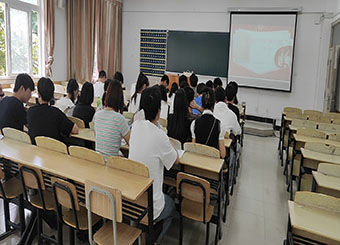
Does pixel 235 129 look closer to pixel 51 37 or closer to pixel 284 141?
pixel 284 141

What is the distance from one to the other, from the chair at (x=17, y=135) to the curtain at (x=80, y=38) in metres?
4.95

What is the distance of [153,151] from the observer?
209cm

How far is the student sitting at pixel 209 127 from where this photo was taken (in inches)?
113

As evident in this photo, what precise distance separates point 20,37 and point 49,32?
24.6 inches

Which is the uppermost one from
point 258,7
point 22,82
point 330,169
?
point 258,7

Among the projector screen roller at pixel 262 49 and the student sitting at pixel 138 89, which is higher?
the projector screen roller at pixel 262 49

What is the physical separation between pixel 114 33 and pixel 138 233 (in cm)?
743

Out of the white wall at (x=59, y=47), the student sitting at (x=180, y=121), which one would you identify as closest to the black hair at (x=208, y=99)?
the student sitting at (x=180, y=121)

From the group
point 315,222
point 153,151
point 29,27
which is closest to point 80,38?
point 29,27

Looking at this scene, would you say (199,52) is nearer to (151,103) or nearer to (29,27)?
(29,27)

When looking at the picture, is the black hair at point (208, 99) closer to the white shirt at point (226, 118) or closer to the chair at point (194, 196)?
the white shirt at point (226, 118)

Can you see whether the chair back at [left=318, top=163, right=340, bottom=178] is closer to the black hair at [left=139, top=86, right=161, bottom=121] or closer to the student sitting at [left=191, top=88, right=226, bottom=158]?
the student sitting at [left=191, top=88, right=226, bottom=158]

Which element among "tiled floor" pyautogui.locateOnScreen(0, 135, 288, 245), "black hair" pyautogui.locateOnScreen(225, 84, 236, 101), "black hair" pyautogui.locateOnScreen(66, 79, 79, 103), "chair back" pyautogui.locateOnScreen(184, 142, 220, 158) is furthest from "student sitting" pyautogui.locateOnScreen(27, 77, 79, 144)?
"black hair" pyautogui.locateOnScreen(225, 84, 236, 101)

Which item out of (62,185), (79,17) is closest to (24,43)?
(79,17)
